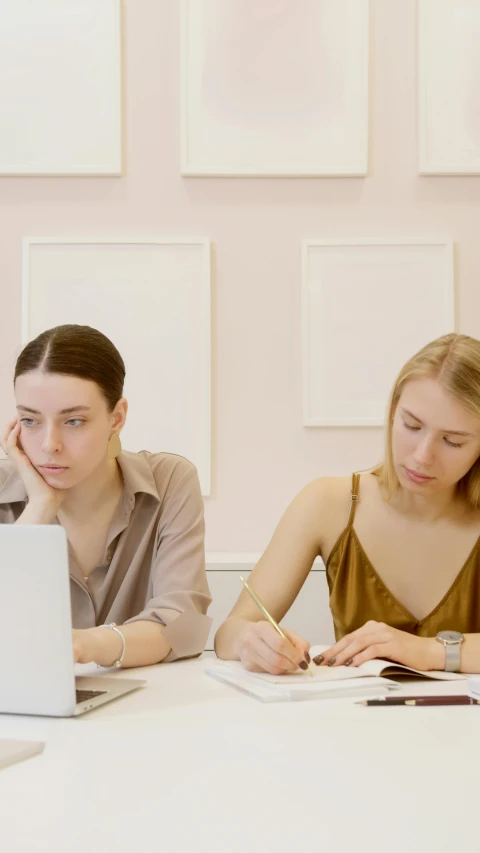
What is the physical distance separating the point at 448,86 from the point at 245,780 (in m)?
2.70

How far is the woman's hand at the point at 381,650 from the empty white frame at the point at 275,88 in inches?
73.3

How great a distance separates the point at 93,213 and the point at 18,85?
476mm

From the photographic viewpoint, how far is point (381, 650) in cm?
165

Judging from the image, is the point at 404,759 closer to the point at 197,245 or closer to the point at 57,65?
the point at 197,245

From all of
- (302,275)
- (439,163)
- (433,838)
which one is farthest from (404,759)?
(439,163)

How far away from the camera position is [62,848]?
2.65 ft

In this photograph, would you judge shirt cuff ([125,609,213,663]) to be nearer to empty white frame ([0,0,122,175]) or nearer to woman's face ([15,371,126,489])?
woman's face ([15,371,126,489])

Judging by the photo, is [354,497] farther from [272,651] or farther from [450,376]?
[272,651]

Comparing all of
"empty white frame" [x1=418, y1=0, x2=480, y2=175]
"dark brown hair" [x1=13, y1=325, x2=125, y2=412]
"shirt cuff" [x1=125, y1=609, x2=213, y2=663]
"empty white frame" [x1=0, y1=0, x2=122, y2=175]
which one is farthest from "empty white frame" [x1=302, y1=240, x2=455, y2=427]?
"shirt cuff" [x1=125, y1=609, x2=213, y2=663]

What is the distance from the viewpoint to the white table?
2.74 ft

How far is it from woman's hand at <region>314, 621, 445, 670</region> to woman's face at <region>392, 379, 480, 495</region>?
381 millimetres

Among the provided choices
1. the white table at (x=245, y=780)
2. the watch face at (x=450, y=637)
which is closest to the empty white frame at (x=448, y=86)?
the watch face at (x=450, y=637)

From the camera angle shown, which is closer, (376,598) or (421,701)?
(421,701)

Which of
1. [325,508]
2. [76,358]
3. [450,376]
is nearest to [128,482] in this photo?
[76,358]
